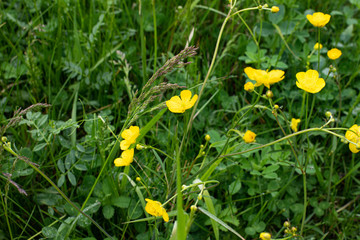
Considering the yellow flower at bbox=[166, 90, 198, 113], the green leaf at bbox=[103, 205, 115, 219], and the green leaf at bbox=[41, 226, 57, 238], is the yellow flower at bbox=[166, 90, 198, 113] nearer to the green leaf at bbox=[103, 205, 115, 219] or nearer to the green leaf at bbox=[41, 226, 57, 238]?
the green leaf at bbox=[103, 205, 115, 219]

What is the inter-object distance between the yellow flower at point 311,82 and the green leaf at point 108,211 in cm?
94

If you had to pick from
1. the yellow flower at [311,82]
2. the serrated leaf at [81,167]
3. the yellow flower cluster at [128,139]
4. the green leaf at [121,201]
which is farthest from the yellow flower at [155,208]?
the yellow flower at [311,82]

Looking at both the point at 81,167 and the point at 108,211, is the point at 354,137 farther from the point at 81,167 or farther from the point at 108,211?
the point at 81,167

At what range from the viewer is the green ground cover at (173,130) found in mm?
1534

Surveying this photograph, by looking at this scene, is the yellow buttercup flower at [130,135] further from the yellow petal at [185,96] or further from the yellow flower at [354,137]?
the yellow flower at [354,137]

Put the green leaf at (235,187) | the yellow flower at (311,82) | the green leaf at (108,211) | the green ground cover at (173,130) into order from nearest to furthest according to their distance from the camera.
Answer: the yellow flower at (311,82) < the green ground cover at (173,130) < the green leaf at (108,211) < the green leaf at (235,187)

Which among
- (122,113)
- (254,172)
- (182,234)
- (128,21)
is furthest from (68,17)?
(182,234)

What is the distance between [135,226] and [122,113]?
0.69 m

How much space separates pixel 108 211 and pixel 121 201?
0.23 ft

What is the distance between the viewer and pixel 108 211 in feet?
5.43

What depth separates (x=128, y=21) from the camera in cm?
257

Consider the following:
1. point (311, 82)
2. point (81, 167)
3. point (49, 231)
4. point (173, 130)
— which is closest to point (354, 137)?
point (311, 82)

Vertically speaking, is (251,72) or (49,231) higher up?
(251,72)

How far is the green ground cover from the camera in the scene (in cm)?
153
